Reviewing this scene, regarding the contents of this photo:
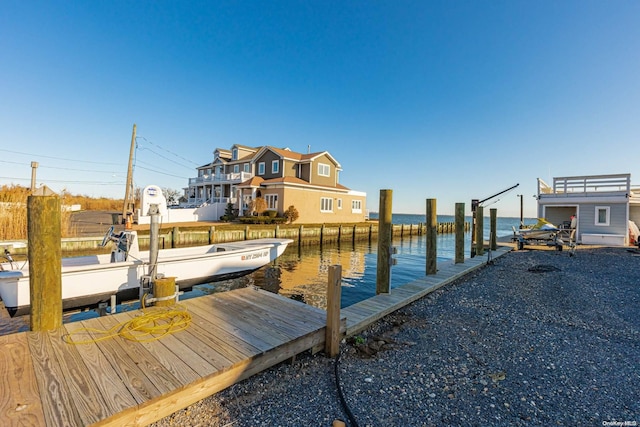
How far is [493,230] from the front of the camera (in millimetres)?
13727

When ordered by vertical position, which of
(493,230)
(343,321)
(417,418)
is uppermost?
(493,230)

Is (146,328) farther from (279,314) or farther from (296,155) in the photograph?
(296,155)

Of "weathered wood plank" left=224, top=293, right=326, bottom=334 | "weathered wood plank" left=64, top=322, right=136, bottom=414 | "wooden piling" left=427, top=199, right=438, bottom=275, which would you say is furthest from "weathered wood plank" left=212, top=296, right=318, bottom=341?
"wooden piling" left=427, top=199, right=438, bottom=275

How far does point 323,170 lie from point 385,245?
80.8ft

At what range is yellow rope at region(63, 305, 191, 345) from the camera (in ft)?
12.1

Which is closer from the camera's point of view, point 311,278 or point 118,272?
point 118,272

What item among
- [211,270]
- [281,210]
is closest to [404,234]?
[281,210]

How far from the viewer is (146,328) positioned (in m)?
3.95

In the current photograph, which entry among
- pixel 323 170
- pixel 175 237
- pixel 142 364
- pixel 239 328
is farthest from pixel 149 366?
pixel 323 170

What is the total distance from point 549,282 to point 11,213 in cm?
1959

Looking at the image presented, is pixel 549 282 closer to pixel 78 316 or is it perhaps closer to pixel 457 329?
pixel 457 329

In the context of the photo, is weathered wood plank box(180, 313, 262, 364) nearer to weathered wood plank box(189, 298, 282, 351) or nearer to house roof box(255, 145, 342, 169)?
weathered wood plank box(189, 298, 282, 351)

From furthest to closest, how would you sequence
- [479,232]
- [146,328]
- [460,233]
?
1. [479,232]
2. [460,233]
3. [146,328]

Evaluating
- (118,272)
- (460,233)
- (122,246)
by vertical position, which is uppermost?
(460,233)
